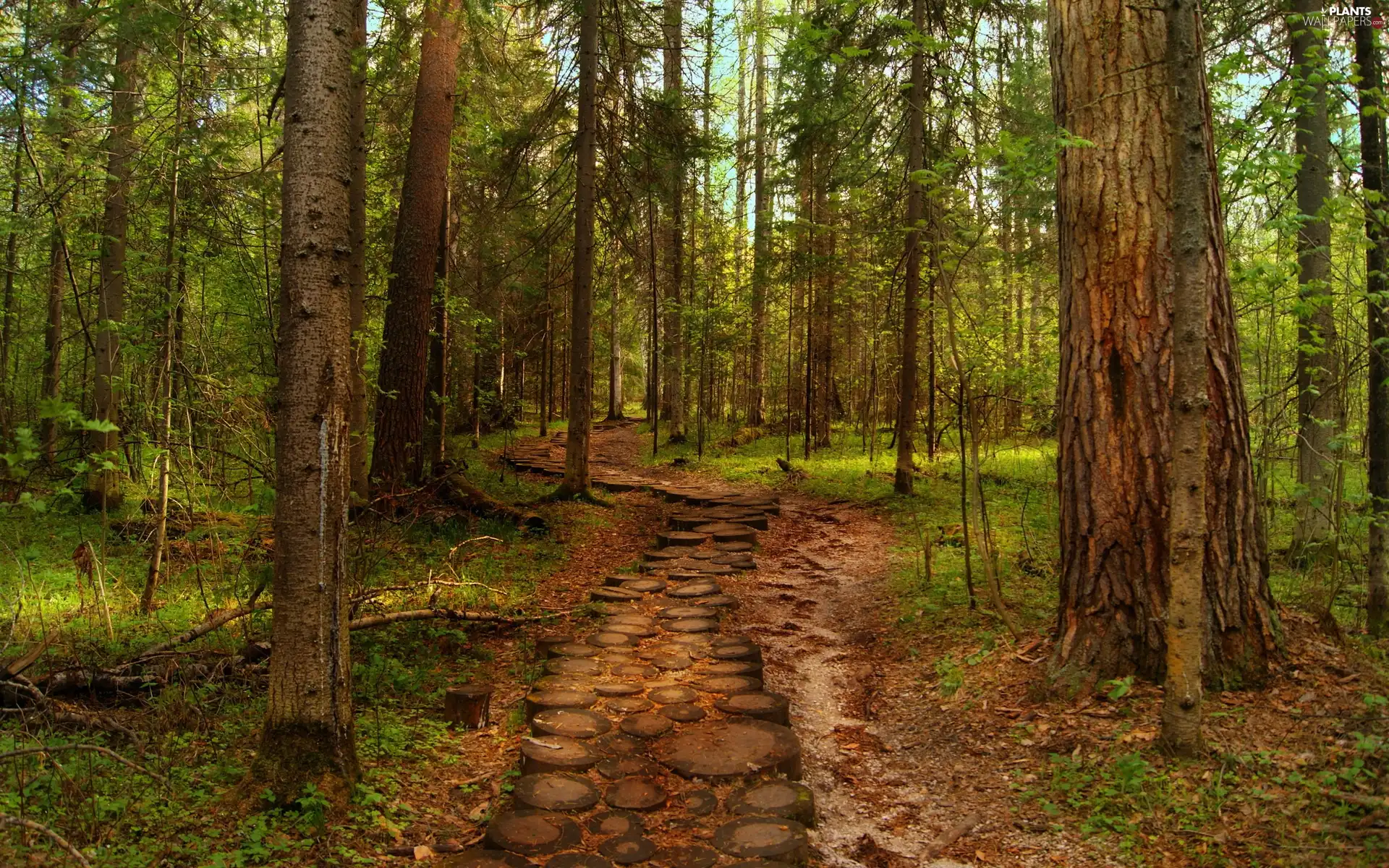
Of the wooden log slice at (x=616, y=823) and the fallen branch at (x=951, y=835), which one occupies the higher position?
the wooden log slice at (x=616, y=823)

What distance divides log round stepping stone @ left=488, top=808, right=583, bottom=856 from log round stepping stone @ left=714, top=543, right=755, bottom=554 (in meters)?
5.09

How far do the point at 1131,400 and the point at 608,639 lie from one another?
3.71m

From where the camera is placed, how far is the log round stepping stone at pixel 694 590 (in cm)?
653

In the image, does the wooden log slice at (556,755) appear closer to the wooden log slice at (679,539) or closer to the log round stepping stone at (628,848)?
the log round stepping stone at (628,848)

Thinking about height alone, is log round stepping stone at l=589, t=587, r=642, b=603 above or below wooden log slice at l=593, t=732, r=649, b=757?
above

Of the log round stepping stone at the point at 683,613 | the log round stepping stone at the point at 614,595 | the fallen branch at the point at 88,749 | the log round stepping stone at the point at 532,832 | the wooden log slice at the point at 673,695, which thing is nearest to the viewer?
the fallen branch at the point at 88,749

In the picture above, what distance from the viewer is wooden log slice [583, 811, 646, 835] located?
3.12 m

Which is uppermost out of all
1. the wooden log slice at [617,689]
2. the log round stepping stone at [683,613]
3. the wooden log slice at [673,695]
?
the log round stepping stone at [683,613]

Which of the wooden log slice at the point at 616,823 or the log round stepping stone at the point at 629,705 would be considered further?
Answer: the log round stepping stone at the point at 629,705

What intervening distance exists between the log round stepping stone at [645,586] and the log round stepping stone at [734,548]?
143 centimetres

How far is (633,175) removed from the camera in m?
11.5

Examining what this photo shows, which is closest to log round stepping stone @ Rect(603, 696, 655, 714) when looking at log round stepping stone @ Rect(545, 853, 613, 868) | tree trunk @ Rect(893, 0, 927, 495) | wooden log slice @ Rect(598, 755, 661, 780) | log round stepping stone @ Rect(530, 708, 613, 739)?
log round stepping stone @ Rect(530, 708, 613, 739)

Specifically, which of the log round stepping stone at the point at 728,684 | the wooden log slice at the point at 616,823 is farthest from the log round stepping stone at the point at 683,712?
the wooden log slice at the point at 616,823

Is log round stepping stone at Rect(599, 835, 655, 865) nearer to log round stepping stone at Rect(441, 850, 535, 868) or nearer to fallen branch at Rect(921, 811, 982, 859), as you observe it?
log round stepping stone at Rect(441, 850, 535, 868)
